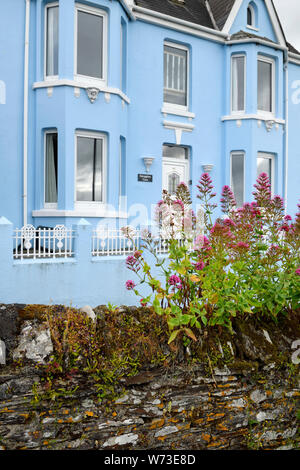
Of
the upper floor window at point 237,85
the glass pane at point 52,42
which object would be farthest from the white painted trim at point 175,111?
the glass pane at point 52,42

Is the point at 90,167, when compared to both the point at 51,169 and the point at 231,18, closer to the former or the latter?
the point at 51,169

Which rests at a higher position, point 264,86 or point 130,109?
point 264,86

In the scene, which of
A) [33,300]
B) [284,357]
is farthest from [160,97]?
[284,357]

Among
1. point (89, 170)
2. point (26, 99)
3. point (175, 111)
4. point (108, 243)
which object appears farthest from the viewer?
point (175, 111)

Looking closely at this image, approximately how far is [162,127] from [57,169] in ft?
13.1

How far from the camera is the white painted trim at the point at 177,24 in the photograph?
516 inches

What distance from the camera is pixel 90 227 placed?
905cm

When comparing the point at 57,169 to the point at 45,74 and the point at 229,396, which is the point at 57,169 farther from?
the point at 229,396

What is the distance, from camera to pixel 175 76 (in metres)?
14.4

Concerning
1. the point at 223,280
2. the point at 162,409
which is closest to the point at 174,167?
the point at 223,280

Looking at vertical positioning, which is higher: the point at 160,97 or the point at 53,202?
the point at 160,97

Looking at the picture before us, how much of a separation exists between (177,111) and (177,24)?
2.70 metres

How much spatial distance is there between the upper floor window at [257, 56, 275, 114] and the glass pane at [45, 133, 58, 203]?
7.79 m

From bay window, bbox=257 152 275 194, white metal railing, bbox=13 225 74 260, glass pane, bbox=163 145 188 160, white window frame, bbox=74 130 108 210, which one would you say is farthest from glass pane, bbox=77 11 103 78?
bay window, bbox=257 152 275 194
